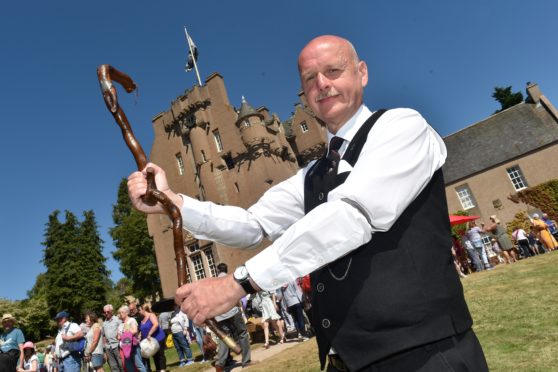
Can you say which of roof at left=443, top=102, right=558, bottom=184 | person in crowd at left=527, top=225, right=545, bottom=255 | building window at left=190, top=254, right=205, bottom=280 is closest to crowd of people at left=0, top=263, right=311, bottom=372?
person in crowd at left=527, top=225, right=545, bottom=255

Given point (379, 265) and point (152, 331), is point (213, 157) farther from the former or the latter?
point (379, 265)

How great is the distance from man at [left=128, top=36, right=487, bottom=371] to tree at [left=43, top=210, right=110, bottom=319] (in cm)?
5183

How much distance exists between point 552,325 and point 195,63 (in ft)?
112

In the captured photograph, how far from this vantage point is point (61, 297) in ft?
150

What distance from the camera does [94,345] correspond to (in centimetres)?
935

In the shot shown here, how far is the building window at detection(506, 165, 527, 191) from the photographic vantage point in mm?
27297

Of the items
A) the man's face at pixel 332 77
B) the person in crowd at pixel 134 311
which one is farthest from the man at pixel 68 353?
the man's face at pixel 332 77

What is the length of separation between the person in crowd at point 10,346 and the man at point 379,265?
8043mm

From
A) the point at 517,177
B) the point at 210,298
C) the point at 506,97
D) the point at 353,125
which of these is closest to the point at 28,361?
the point at 210,298

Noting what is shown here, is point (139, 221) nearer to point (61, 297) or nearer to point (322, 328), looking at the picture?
point (61, 297)

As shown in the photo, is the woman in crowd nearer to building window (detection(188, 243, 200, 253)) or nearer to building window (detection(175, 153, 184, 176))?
building window (detection(188, 243, 200, 253))

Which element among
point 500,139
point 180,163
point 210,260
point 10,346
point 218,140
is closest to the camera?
point 10,346

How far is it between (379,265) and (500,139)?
32.5 meters

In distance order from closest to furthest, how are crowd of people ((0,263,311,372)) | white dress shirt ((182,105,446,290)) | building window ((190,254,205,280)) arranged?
white dress shirt ((182,105,446,290)) < crowd of people ((0,263,311,372)) < building window ((190,254,205,280))
